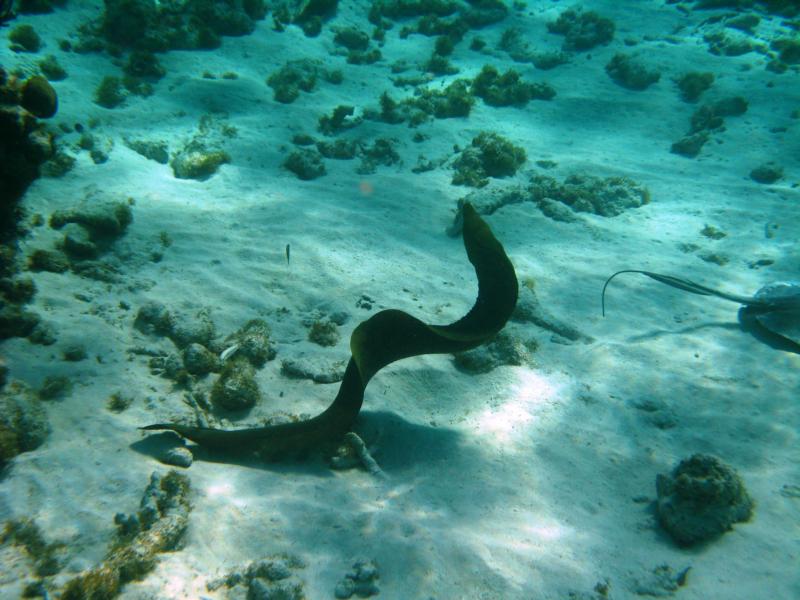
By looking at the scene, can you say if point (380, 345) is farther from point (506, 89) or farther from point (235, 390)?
point (506, 89)

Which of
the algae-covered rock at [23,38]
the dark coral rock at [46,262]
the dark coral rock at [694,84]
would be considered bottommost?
the dark coral rock at [46,262]

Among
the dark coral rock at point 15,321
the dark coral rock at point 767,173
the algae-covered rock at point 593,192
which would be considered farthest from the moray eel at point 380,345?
the dark coral rock at point 767,173

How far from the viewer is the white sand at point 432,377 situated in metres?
2.72

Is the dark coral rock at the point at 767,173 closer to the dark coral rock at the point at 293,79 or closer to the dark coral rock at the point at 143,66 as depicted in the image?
the dark coral rock at the point at 293,79

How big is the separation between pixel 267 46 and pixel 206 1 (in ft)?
7.52

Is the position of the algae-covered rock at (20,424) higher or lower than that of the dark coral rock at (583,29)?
lower

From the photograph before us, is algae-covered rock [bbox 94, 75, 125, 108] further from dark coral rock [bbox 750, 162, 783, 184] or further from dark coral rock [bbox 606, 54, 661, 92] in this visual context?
dark coral rock [bbox 750, 162, 783, 184]

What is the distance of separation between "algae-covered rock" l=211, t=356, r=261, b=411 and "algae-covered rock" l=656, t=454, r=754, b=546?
3.37 m

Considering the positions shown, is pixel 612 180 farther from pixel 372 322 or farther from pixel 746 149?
pixel 372 322

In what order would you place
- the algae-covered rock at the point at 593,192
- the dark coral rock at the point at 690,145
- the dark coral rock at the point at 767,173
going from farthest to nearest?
the dark coral rock at the point at 690,145 < the dark coral rock at the point at 767,173 < the algae-covered rock at the point at 593,192

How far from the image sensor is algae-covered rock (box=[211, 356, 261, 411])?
3.82 metres

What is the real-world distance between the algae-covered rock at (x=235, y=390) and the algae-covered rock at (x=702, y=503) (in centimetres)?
337

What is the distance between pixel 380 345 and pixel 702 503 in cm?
246

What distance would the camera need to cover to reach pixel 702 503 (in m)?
2.80
